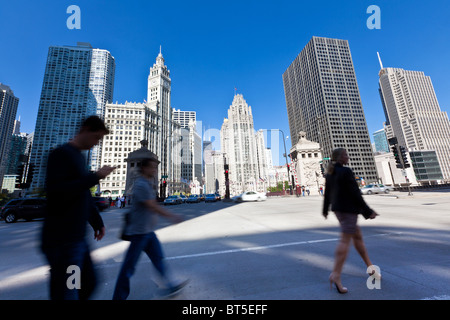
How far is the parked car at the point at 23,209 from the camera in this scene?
12.9 meters

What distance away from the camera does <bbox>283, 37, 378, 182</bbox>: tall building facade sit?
354ft

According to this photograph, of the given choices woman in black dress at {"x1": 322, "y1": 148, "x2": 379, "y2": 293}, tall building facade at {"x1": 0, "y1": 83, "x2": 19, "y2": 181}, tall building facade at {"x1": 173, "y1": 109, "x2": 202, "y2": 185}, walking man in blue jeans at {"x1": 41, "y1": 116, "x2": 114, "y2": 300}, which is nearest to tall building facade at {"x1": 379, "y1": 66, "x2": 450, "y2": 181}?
tall building facade at {"x1": 173, "y1": 109, "x2": 202, "y2": 185}

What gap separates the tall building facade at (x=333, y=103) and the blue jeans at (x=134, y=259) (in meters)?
116

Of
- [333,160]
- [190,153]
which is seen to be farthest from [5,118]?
[333,160]

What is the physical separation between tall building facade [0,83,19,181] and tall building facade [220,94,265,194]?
120428mm

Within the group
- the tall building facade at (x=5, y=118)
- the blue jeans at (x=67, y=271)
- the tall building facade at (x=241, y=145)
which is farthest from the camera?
the tall building facade at (x=241, y=145)

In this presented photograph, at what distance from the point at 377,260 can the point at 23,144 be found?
145973 millimetres

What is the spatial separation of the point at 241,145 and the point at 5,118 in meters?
136

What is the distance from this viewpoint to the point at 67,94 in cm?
10550

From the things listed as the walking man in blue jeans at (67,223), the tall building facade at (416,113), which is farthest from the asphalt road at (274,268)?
the tall building facade at (416,113)

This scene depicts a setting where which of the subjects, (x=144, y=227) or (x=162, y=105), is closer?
(x=144, y=227)

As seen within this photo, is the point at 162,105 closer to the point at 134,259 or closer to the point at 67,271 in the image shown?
the point at 134,259

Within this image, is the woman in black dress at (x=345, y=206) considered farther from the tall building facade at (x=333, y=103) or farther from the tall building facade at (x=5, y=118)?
the tall building facade at (x=5, y=118)

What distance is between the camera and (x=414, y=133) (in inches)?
5251
